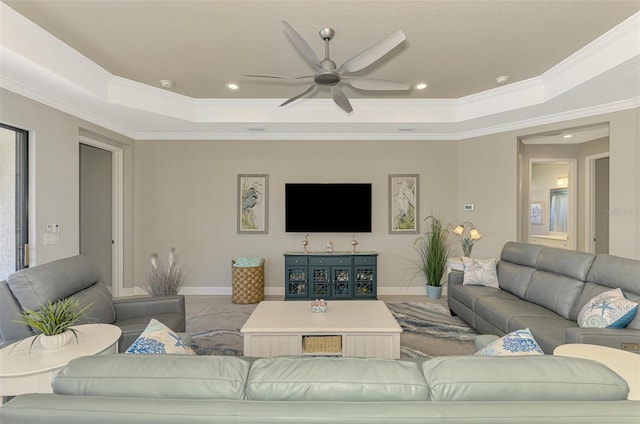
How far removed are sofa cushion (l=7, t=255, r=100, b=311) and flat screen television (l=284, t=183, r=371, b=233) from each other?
2815 mm

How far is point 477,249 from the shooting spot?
481 centimetres

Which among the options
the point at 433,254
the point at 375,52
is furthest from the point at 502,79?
the point at 433,254

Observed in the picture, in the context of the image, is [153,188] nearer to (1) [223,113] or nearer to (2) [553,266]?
(1) [223,113]

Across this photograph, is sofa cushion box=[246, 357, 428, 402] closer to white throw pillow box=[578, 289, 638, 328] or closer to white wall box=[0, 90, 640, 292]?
white throw pillow box=[578, 289, 638, 328]

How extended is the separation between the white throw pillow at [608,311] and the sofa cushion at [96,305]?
3.73m

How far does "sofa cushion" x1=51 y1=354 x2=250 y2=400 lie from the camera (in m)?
1.03

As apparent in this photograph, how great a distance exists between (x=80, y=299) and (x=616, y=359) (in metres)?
3.51

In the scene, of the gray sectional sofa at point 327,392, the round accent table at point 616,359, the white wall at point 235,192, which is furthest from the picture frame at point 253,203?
the round accent table at point 616,359

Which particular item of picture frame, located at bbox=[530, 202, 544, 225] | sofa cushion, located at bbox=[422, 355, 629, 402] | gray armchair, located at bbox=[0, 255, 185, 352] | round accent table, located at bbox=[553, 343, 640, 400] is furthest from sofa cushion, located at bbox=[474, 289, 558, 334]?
picture frame, located at bbox=[530, 202, 544, 225]

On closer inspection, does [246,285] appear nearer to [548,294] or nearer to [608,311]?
[548,294]

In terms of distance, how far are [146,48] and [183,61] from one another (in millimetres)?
350

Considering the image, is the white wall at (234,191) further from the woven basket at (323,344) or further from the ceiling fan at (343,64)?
the woven basket at (323,344)

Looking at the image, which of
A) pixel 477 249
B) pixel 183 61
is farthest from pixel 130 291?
pixel 477 249

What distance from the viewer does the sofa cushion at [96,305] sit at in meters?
2.37
